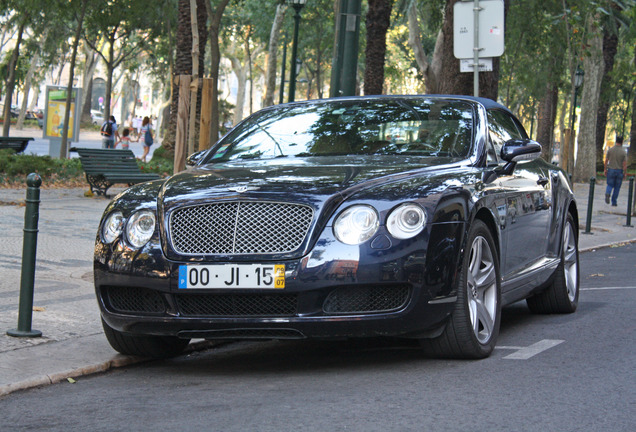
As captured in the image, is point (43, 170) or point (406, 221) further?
point (43, 170)

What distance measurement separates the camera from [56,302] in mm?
7625

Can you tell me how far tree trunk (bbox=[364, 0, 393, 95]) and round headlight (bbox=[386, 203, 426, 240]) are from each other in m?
20.7

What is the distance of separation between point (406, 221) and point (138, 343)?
172 cm

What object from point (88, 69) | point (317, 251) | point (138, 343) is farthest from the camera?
point (88, 69)

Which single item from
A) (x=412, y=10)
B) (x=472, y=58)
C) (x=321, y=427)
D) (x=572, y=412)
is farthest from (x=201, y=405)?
(x=412, y=10)

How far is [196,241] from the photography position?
5258 mm

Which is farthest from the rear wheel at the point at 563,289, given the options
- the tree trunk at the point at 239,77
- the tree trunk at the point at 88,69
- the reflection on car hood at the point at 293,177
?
the tree trunk at the point at 239,77

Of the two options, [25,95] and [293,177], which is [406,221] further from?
[25,95]

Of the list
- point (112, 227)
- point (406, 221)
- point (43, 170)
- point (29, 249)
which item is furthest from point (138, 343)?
point (43, 170)

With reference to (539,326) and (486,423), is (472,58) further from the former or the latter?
(486,423)

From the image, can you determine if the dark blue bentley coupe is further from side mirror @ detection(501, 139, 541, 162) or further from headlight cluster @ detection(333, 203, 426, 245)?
side mirror @ detection(501, 139, 541, 162)

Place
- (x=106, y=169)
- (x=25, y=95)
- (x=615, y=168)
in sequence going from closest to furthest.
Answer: (x=106, y=169) < (x=615, y=168) < (x=25, y=95)

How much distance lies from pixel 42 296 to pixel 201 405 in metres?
3.54

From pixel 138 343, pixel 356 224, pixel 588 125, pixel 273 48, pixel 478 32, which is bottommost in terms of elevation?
pixel 138 343
